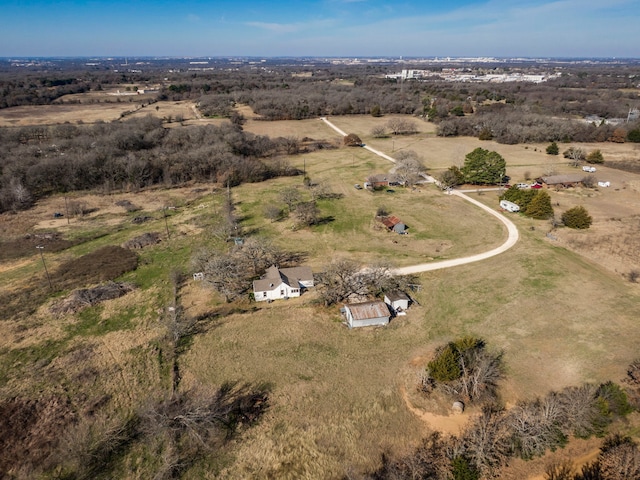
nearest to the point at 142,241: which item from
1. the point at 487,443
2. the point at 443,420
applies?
the point at 443,420

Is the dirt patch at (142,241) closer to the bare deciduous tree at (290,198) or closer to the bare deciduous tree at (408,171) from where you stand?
the bare deciduous tree at (290,198)

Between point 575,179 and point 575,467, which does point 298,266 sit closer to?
point 575,467

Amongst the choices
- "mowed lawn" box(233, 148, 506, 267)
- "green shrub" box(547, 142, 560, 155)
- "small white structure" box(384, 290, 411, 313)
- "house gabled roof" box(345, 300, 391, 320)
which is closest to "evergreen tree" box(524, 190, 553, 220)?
"mowed lawn" box(233, 148, 506, 267)

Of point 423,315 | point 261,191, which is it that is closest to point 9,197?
point 261,191

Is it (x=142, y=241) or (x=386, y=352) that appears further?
(x=142, y=241)

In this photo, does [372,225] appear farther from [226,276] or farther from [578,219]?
[578,219]

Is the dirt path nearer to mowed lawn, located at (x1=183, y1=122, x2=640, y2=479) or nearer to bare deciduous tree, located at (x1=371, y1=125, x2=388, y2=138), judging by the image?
mowed lawn, located at (x1=183, y1=122, x2=640, y2=479)
